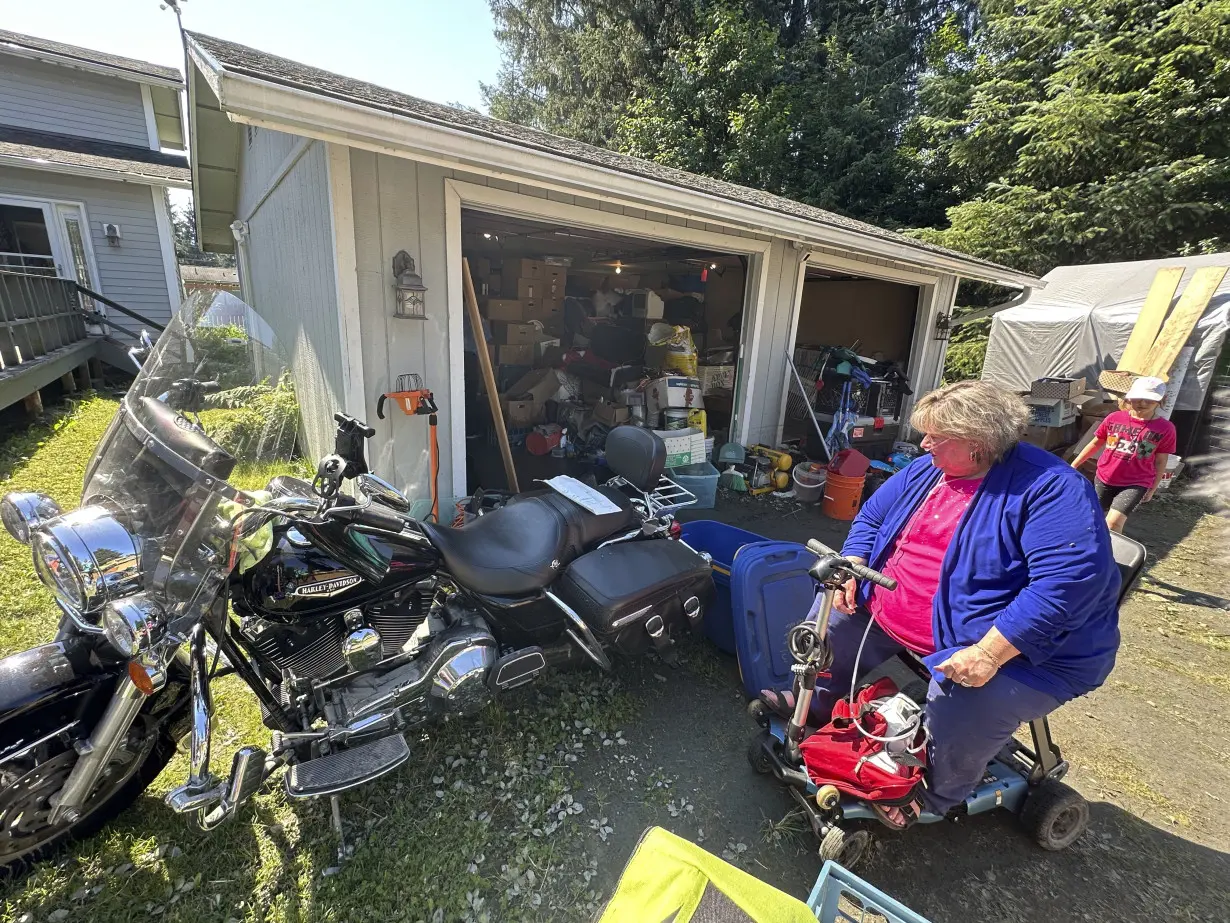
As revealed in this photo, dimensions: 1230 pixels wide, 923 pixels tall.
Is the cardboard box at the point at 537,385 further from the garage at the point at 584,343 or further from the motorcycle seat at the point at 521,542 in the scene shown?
the motorcycle seat at the point at 521,542

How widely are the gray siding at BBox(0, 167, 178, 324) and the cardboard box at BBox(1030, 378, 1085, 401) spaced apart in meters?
13.8

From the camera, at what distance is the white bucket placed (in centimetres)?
535

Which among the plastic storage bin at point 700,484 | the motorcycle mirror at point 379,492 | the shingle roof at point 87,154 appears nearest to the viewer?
the motorcycle mirror at point 379,492

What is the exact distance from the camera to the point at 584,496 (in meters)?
2.54

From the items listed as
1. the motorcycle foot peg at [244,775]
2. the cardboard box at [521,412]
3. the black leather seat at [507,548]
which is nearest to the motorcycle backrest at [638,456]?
the black leather seat at [507,548]

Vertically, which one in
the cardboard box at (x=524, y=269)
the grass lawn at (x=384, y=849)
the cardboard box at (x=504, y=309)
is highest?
the cardboard box at (x=524, y=269)

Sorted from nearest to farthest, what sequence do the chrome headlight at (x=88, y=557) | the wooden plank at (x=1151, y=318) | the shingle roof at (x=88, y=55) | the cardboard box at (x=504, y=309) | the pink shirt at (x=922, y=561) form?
the chrome headlight at (x=88, y=557), the pink shirt at (x=922, y=561), the cardboard box at (x=504, y=309), the wooden plank at (x=1151, y=318), the shingle roof at (x=88, y=55)

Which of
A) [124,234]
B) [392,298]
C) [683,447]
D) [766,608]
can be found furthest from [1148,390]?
[124,234]

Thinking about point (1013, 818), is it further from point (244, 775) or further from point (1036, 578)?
point (244, 775)

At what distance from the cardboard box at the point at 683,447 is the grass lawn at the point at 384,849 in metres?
2.77

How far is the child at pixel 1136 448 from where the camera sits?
4.20m

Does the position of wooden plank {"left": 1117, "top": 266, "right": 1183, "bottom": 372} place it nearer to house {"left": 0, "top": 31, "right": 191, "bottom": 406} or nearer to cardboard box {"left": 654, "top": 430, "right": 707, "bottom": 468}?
cardboard box {"left": 654, "top": 430, "right": 707, "bottom": 468}

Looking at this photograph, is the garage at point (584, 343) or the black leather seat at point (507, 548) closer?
the black leather seat at point (507, 548)

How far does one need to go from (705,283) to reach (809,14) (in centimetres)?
1319
